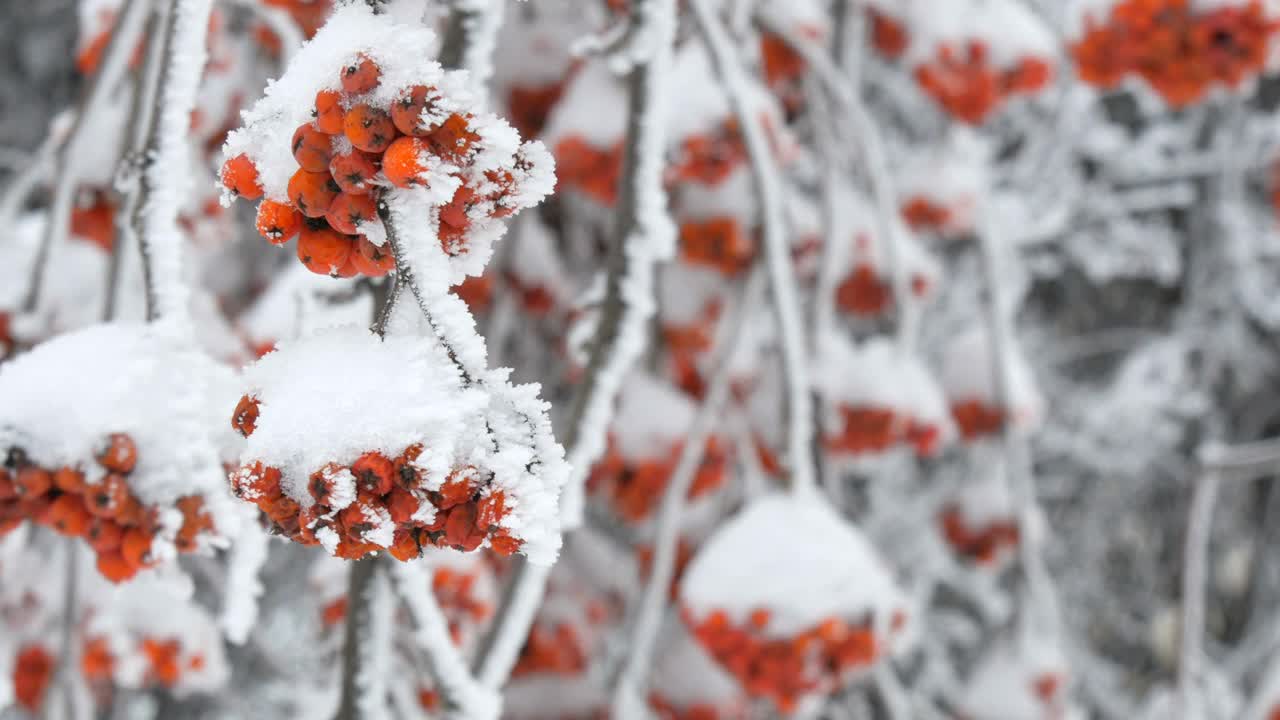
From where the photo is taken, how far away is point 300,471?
0.41 metres

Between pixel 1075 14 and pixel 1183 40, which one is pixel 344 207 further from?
pixel 1075 14

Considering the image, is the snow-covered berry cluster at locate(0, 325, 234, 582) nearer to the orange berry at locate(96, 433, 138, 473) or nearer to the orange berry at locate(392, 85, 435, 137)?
the orange berry at locate(96, 433, 138, 473)

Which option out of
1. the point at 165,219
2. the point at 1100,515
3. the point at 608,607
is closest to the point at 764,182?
the point at 165,219

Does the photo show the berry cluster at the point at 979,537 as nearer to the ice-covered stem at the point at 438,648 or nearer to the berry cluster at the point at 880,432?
the berry cluster at the point at 880,432

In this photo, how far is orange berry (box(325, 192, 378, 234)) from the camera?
1.25ft

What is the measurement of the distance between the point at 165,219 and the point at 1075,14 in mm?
1397

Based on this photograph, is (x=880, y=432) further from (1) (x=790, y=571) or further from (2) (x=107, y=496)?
(2) (x=107, y=496)

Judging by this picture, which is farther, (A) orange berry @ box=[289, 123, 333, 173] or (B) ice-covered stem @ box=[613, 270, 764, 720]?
(B) ice-covered stem @ box=[613, 270, 764, 720]

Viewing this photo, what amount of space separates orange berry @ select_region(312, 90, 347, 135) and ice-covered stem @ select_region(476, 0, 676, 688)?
1.33ft

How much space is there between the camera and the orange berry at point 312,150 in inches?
14.9

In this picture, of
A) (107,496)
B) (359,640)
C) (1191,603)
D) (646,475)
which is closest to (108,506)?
(107,496)

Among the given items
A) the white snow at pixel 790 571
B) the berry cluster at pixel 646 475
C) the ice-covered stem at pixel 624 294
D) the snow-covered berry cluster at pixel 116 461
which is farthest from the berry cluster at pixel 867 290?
the snow-covered berry cluster at pixel 116 461

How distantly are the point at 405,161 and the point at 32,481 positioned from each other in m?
0.38

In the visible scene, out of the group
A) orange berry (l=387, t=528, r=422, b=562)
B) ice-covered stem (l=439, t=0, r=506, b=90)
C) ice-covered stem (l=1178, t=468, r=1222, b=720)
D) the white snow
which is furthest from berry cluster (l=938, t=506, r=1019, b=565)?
orange berry (l=387, t=528, r=422, b=562)
